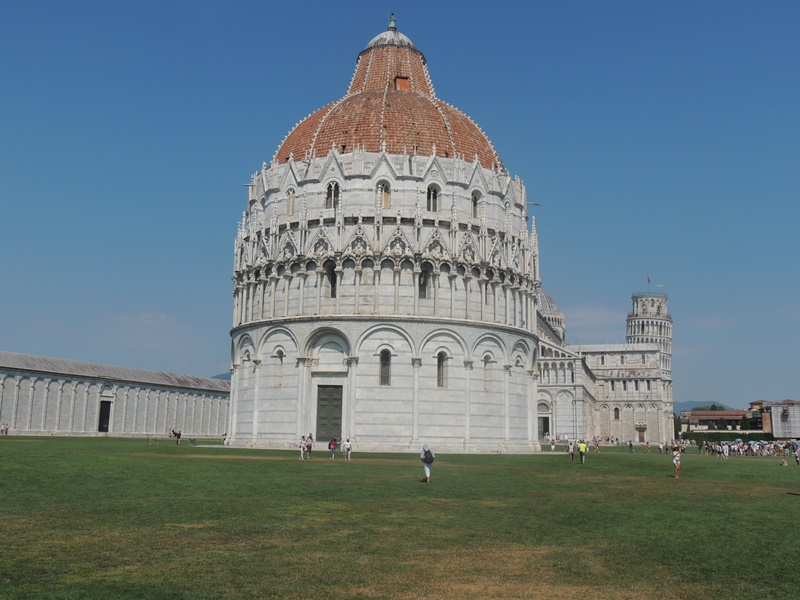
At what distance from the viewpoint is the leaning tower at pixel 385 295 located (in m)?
57.8

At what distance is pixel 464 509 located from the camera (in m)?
22.4

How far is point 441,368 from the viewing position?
58.9 metres

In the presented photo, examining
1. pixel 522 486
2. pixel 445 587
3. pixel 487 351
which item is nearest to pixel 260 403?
pixel 487 351

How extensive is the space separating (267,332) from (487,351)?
16.6 meters

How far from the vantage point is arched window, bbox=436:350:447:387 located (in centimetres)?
5866

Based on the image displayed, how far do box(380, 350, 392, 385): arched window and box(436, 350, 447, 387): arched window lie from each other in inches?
138

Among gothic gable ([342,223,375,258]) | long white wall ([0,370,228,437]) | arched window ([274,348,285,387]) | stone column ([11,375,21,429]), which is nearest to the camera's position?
gothic gable ([342,223,375,258])

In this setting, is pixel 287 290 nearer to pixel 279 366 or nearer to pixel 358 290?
pixel 279 366

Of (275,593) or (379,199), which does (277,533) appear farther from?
(379,199)

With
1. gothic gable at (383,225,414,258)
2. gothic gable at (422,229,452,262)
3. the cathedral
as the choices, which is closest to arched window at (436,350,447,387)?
the cathedral

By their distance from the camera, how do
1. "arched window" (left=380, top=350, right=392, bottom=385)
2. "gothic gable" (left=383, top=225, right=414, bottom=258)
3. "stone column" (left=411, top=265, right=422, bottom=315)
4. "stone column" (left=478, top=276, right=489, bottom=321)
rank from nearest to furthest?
"arched window" (left=380, top=350, right=392, bottom=385) < "stone column" (left=411, top=265, right=422, bottom=315) < "gothic gable" (left=383, top=225, right=414, bottom=258) < "stone column" (left=478, top=276, right=489, bottom=321)

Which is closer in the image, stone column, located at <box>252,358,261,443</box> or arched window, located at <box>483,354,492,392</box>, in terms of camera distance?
arched window, located at <box>483,354,492,392</box>

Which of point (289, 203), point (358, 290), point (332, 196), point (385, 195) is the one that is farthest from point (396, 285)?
point (289, 203)

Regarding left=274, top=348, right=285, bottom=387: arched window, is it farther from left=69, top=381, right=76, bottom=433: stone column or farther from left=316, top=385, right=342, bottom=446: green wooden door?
left=69, top=381, right=76, bottom=433: stone column
